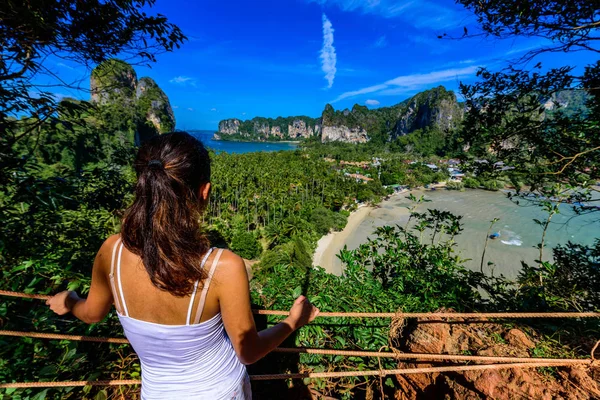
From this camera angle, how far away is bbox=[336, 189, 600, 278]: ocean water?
21.1 meters

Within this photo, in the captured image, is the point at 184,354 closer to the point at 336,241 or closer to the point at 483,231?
the point at 336,241

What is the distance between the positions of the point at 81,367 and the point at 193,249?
1930 millimetres

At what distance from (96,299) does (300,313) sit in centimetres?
87

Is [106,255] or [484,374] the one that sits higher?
[106,255]

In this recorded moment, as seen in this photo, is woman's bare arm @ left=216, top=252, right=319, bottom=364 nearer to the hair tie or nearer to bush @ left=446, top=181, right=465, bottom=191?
the hair tie

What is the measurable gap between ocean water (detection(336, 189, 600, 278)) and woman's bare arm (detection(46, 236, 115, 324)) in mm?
15650

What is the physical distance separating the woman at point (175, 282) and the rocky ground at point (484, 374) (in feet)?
5.57

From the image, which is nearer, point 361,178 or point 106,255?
point 106,255

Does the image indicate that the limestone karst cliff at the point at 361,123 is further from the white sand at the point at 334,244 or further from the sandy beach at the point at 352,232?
the white sand at the point at 334,244

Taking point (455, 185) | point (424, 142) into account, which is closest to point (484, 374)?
point (455, 185)

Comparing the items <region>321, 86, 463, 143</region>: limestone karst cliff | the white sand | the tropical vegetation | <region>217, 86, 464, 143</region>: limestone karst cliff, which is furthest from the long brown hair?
<region>321, 86, 463, 143</region>: limestone karst cliff

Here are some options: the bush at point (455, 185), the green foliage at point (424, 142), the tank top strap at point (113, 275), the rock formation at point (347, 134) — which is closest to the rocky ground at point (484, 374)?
the tank top strap at point (113, 275)

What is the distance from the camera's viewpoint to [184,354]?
3.11 ft

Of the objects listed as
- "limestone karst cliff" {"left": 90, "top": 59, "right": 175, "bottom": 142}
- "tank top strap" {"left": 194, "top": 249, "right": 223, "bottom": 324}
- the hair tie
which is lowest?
"tank top strap" {"left": 194, "top": 249, "right": 223, "bottom": 324}
